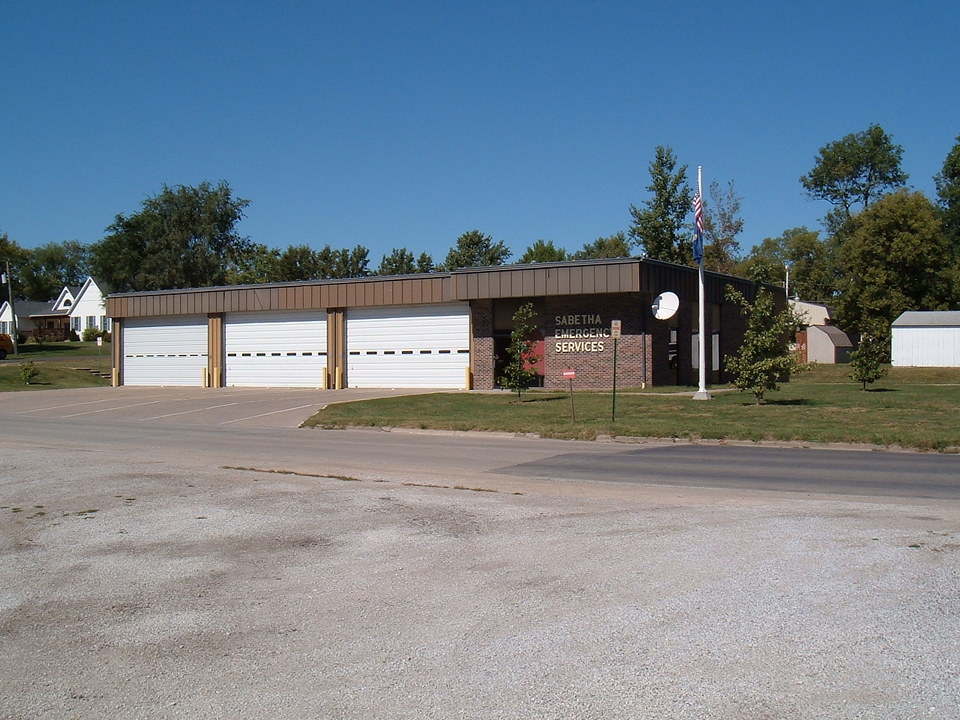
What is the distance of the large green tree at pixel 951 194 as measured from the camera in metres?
75.1

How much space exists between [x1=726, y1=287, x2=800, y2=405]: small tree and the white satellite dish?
556 cm

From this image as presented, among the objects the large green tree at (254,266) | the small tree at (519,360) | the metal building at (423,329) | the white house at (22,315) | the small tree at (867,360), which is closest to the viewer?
the small tree at (519,360)

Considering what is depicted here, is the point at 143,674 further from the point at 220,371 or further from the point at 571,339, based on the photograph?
the point at 220,371

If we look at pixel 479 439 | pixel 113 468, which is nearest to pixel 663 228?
pixel 479 439

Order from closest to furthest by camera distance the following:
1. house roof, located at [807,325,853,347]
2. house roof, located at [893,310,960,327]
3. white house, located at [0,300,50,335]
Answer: house roof, located at [893,310,960,327] → house roof, located at [807,325,853,347] → white house, located at [0,300,50,335]

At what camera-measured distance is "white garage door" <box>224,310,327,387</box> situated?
40906 mm

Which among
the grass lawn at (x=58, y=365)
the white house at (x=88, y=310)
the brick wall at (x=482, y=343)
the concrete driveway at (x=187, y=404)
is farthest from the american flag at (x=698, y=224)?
the white house at (x=88, y=310)

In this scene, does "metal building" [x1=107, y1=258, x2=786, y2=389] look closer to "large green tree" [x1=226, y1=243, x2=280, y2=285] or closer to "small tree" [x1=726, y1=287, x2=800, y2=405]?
"small tree" [x1=726, y1=287, x2=800, y2=405]

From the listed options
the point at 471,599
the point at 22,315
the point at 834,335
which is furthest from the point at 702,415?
the point at 22,315

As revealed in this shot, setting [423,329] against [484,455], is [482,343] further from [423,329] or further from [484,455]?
[484,455]

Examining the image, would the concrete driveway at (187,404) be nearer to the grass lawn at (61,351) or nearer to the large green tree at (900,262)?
the grass lawn at (61,351)

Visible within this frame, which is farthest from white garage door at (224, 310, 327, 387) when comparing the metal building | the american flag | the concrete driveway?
the american flag

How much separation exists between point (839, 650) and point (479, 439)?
55.4ft

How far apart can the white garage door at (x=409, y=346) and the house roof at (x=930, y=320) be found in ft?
99.8
